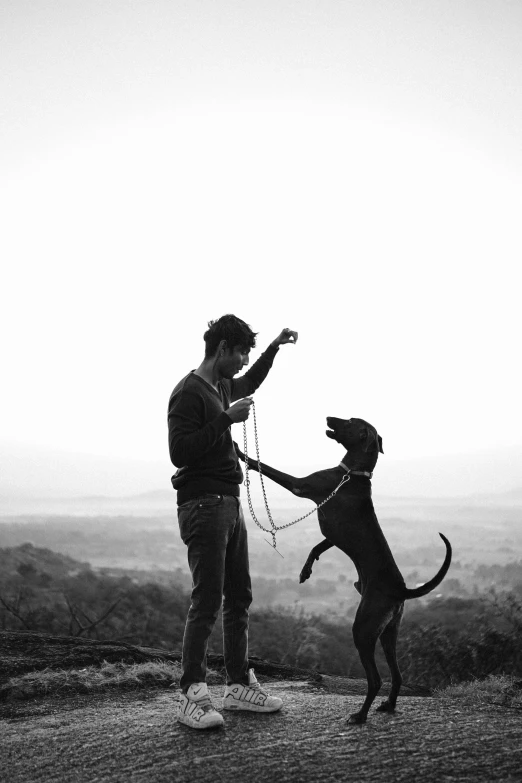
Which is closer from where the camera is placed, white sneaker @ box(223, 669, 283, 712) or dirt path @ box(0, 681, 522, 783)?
dirt path @ box(0, 681, 522, 783)

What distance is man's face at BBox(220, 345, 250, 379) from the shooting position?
190 inches

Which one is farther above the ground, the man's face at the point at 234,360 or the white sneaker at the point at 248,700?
the man's face at the point at 234,360

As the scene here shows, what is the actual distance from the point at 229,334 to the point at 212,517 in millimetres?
1210

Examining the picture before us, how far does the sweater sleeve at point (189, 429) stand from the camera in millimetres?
4465

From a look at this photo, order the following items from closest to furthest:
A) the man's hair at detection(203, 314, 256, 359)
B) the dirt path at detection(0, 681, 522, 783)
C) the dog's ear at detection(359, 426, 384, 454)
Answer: the dirt path at detection(0, 681, 522, 783), the man's hair at detection(203, 314, 256, 359), the dog's ear at detection(359, 426, 384, 454)

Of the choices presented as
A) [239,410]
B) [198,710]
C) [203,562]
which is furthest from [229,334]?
[198,710]

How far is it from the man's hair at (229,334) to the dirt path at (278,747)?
→ 243cm

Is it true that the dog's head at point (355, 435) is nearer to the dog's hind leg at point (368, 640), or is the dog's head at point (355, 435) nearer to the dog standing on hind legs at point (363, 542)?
the dog standing on hind legs at point (363, 542)

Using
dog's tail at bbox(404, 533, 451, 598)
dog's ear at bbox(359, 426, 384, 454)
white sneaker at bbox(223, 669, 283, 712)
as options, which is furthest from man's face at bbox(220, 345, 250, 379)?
white sneaker at bbox(223, 669, 283, 712)

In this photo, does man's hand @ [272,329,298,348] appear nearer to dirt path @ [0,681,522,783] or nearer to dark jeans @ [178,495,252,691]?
dark jeans @ [178,495,252,691]

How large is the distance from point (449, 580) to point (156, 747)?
520 inches

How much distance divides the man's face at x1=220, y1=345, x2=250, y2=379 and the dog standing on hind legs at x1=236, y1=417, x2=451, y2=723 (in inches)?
22.9

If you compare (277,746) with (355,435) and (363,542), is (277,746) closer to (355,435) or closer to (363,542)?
(363,542)

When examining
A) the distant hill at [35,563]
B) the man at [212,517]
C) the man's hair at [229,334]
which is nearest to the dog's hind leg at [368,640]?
the man at [212,517]
